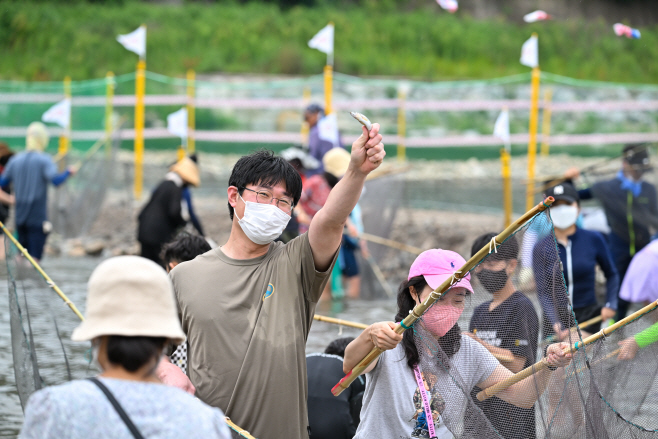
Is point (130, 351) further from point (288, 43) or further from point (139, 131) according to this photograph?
point (288, 43)

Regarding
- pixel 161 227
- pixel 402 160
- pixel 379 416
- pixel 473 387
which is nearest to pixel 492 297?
pixel 473 387

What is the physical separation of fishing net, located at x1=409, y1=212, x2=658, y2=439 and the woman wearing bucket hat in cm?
126

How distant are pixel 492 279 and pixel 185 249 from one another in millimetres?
1817

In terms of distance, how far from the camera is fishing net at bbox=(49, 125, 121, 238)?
10.4 m

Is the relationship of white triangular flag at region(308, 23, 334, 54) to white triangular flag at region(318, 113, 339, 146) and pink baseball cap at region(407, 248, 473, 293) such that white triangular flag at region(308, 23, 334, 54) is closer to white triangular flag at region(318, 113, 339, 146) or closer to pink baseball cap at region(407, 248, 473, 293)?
white triangular flag at region(318, 113, 339, 146)

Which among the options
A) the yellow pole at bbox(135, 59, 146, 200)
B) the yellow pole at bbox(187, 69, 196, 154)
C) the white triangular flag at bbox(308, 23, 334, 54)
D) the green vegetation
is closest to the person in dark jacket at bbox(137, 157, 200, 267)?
the white triangular flag at bbox(308, 23, 334, 54)

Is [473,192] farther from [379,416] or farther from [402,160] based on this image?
[379,416]

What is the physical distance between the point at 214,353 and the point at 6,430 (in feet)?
9.48

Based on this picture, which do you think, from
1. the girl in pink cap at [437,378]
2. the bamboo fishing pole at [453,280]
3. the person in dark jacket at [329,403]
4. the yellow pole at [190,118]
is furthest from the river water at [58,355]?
the yellow pole at [190,118]

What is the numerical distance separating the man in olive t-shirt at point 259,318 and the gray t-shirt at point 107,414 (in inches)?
31.8

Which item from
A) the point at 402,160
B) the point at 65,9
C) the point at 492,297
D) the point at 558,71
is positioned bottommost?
the point at 492,297

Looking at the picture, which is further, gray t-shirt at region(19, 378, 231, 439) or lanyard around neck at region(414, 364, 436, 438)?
lanyard around neck at region(414, 364, 436, 438)

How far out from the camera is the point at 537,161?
1582 centimetres

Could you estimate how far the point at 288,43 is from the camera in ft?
83.2
